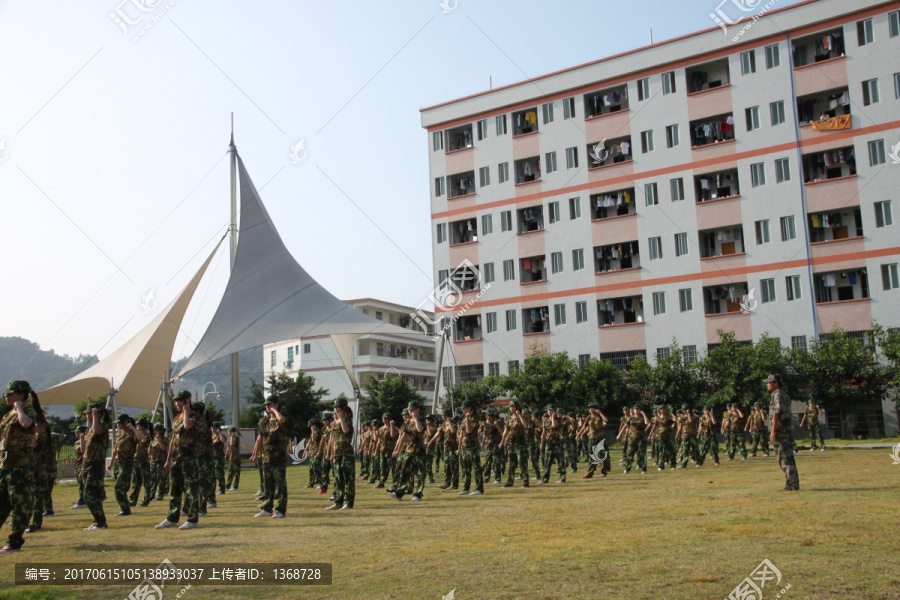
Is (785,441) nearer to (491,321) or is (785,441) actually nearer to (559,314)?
(559,314)

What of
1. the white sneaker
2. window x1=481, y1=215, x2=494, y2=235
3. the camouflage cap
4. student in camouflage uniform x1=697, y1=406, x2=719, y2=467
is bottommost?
the white sneaker

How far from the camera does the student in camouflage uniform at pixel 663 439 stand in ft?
67.3

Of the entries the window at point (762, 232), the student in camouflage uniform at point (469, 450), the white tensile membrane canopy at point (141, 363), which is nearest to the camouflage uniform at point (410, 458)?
the student in camouflage uniform at point (469, 450)

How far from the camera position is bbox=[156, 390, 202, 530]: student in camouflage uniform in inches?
435

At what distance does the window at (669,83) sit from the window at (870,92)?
9499 mm

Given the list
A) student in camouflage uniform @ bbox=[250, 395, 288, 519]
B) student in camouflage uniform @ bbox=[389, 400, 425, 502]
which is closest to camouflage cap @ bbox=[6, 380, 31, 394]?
student in camouflage uniform @ bbox=[250, 395, 288, 519]

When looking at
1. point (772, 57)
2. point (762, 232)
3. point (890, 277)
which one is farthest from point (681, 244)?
point (772, 57)

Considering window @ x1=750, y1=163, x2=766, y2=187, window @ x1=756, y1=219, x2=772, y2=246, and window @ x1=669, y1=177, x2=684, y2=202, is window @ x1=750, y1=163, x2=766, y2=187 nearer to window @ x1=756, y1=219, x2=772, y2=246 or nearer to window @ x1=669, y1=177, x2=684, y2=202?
window @ x1=756, y1=219, x2=772, y2=246

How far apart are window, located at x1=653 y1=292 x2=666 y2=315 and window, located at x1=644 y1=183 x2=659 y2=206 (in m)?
5.12

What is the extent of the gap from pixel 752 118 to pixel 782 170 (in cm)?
332

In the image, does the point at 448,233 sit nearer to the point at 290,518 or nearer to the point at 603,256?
the point at 603,256

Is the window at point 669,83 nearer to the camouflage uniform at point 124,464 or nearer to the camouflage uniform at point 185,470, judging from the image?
the camouflage uniform at point 124,464

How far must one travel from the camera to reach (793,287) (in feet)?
127

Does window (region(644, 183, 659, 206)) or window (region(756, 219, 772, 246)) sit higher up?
window (region(644, 183, 659, 206))
